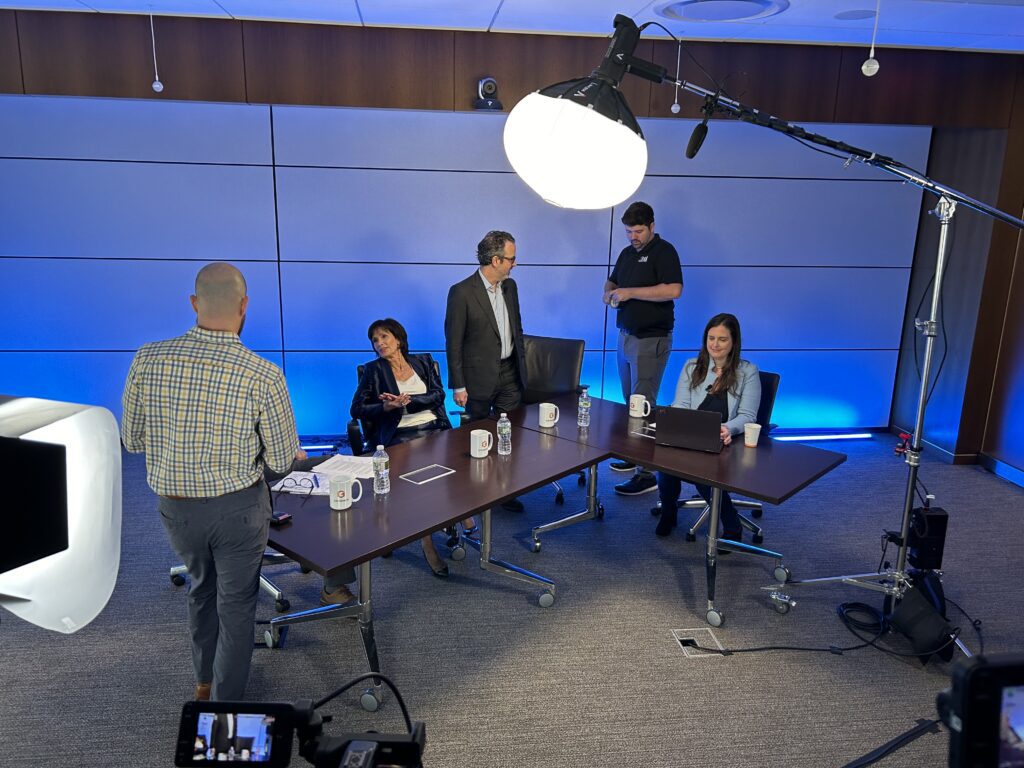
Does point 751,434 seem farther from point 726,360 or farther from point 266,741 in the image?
point 266,741

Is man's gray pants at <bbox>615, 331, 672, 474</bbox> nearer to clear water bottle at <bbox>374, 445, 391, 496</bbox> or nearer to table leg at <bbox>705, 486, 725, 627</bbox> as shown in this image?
table leg at <bbox>705, 486, 725, 627</bbox>

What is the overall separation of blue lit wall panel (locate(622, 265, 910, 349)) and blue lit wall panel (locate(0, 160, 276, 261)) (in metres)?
2.65

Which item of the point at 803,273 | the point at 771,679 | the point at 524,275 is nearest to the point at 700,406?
the point at 771,679

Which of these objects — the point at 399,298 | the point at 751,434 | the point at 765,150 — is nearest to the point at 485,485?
the point at 751,434

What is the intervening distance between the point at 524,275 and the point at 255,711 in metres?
4.61

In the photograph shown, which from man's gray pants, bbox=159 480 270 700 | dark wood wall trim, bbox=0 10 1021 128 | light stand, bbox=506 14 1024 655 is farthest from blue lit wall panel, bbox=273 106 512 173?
man's gray pants, bbox=159 480 270 700

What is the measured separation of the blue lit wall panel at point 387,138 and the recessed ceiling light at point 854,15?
6.87ft

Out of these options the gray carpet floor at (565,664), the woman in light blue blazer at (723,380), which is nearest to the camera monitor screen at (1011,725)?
the gray carpet floor at (565,664)

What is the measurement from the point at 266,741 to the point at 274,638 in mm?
2301

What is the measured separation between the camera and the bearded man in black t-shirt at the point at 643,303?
4469 mm

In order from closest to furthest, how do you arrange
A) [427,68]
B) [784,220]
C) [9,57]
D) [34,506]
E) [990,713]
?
1. [34,506]
2. [990,713]
3. [9,57]
4. [427,68]
5. [784,220]

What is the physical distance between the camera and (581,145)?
1.59 meters

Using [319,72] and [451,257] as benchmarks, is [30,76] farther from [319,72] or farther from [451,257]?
[451,257]

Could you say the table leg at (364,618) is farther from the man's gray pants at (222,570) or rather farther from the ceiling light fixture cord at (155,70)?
the ceiling light fixture cord at (155,70)
